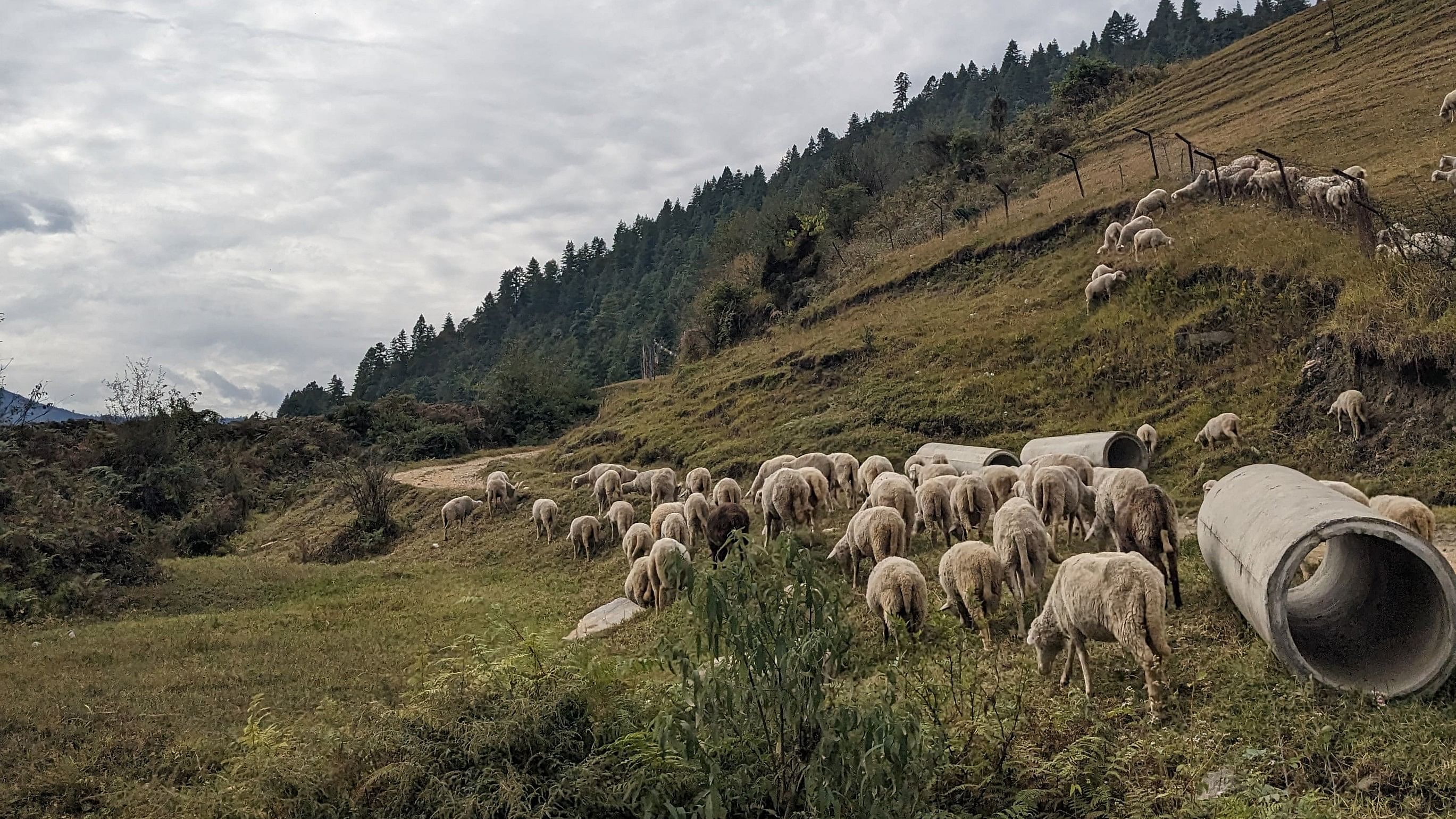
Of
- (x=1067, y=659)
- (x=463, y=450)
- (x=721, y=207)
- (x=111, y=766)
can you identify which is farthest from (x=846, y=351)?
(x=721, y=207)

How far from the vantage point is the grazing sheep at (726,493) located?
1772 cm

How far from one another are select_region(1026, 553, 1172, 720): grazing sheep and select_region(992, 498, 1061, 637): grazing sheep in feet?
4.13

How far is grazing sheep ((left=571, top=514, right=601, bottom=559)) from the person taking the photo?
20.0 meters

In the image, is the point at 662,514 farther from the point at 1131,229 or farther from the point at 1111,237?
the point at 1111,237

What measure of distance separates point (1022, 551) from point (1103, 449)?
7.76 metres

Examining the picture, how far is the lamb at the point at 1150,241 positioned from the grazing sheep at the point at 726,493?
15743mm

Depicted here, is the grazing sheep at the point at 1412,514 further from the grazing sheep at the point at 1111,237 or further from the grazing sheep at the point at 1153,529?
the grazing sheep at the point at 1111,237

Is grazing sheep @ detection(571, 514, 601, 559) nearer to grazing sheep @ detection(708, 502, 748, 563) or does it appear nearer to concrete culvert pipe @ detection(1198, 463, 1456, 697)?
grazing sheep @ detection(708, 502, 748, 563)

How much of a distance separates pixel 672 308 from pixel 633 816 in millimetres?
99981

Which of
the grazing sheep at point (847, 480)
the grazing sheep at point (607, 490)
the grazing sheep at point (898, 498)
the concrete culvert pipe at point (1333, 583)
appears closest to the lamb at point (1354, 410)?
the concrete culvert pipe at point (1333, 583)

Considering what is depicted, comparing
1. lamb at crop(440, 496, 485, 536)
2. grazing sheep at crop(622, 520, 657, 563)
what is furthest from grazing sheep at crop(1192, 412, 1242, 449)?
lamb at crop(440, 496, 485, 536)

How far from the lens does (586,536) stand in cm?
2005

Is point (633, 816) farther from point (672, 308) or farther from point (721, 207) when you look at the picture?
point (721, 207)

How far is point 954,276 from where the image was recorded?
34656mm
